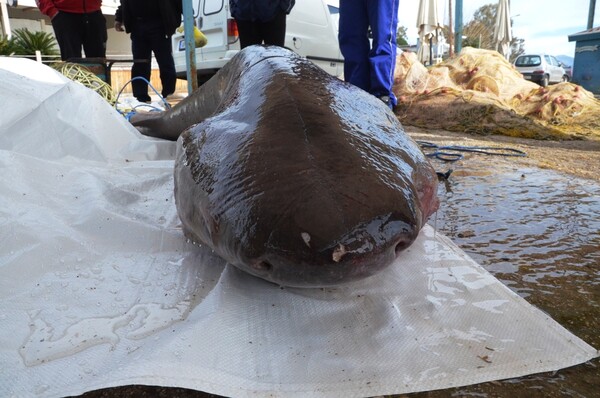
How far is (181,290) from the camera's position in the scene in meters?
1.30

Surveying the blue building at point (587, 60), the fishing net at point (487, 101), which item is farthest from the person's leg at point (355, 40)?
the blue building at point (587, 60)

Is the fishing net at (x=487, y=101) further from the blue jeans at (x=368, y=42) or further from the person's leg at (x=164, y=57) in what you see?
the person's leg at (x=164, y=57)

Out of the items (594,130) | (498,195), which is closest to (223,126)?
(498,195)

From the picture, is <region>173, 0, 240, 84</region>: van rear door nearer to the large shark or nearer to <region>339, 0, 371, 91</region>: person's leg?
<region>339, 0, 371, 91</region>: person's leg

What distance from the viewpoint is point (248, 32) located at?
473cm

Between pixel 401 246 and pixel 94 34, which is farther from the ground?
pixel 94 34

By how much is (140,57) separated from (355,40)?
285cm

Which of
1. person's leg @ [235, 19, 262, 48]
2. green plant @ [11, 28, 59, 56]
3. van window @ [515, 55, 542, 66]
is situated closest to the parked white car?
van window @ [515, 55, 542, 66]

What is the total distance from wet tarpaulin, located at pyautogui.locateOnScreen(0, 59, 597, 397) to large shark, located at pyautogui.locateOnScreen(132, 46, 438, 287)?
0.41 ft

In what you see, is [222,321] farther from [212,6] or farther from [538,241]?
[212,6]

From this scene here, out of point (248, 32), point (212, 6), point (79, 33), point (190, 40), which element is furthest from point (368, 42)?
point (79, 33)

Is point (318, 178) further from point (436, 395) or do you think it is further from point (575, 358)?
point (575, 358)

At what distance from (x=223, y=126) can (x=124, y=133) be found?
173 centimetres

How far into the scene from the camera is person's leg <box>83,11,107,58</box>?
5.59 metres
